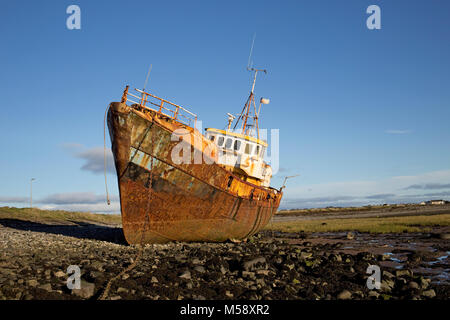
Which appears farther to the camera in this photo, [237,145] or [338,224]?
[338,224]

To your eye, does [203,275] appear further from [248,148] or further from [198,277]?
[248,148]

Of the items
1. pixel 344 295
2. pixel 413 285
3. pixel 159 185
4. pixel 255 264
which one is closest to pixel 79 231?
pixel 159 185

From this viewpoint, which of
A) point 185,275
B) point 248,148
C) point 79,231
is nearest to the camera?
point 185,275

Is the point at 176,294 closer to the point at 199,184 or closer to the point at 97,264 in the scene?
the point at 97,264

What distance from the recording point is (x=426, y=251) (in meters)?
15.6

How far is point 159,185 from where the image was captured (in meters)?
14.0

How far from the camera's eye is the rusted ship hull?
44.3 feet

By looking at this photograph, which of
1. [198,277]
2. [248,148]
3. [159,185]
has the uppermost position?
[248,148]

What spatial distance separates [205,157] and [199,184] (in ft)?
3.89

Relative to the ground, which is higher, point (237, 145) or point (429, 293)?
point (237, 145)

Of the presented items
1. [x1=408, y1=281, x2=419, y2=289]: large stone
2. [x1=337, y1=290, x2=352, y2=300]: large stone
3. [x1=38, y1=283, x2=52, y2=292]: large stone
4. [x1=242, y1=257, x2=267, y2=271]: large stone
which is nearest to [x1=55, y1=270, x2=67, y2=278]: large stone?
[x1=38, y1=283, x2=52, y2=292]: large stone

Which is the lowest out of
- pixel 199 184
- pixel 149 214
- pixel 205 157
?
pixel 149 214

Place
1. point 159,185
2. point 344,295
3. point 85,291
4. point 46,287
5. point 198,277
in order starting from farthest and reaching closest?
point 159,185
point 198,277
point 344,295
point 46,287
point 85,291
